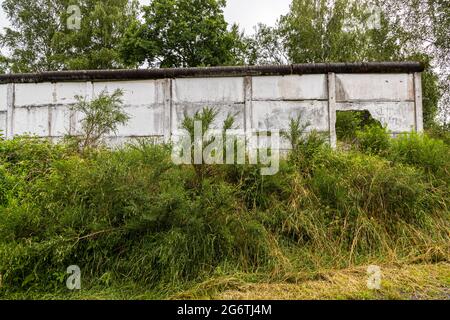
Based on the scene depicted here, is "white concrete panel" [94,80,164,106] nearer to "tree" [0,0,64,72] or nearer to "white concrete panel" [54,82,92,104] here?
"white concrete panel" [54,82,92,104]

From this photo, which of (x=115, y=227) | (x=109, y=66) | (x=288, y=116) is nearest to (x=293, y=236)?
(x=115, y=227)

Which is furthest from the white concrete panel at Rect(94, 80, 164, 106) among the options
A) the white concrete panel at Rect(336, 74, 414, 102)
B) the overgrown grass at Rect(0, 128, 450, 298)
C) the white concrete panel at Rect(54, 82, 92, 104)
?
the white concrete panel at Rect(336, 74, 414, 102)

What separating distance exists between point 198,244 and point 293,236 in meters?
1.45

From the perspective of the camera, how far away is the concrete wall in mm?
9680

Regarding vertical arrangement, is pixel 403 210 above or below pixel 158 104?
below

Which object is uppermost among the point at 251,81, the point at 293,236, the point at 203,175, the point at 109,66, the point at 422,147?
the point at 109,66

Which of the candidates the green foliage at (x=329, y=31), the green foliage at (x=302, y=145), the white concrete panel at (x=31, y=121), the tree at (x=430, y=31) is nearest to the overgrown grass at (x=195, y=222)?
the green foliage at (x=302, y=145)

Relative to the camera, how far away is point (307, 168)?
5.93 m

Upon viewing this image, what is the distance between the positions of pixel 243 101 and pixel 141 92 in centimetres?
293

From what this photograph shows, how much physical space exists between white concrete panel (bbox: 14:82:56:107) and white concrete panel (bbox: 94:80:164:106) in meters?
1.36

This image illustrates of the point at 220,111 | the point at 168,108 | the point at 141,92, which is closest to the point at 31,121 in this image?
the point at 141,92

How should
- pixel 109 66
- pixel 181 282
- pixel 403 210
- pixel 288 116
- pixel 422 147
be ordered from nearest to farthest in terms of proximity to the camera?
pixel 181 282
pixel 403 210
pixel 422 147
pixel 288 116
pixel 109 66

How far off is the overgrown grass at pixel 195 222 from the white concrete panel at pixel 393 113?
4.05 m
